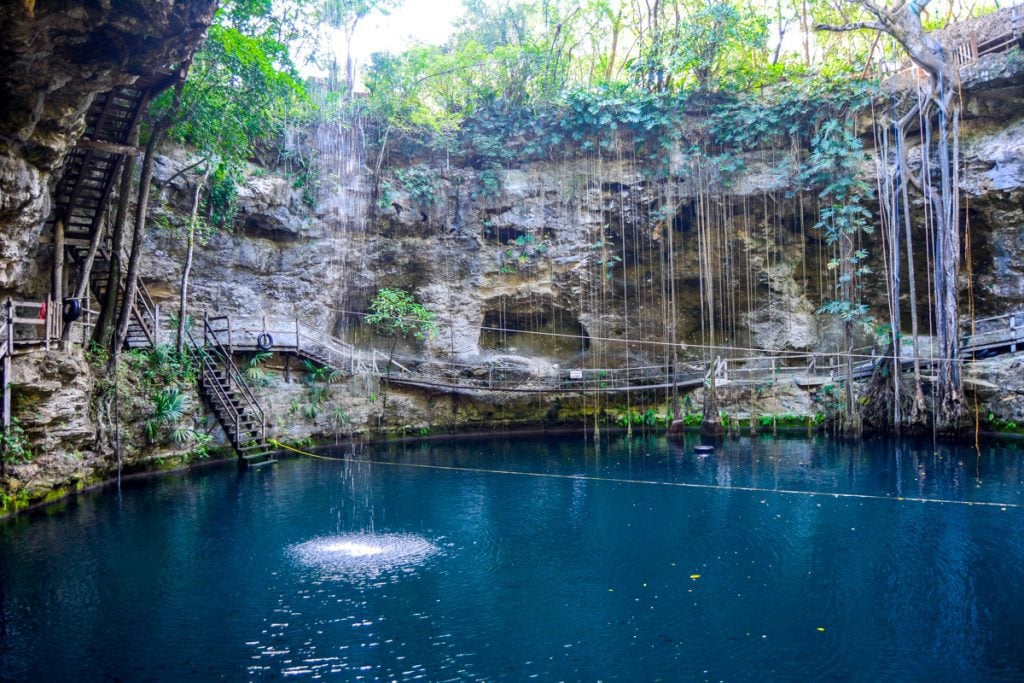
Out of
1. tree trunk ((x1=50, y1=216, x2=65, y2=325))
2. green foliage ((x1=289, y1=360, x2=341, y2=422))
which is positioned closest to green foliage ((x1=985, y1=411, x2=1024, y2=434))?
green foliage ((x1=289, y1=360, x2=341, y2=422))

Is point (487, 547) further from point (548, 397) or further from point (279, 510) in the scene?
point (548, 397)

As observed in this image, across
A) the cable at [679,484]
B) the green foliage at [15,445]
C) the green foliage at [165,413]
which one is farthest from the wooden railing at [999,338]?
the green foliage at [15,445]

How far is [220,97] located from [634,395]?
12428 mm

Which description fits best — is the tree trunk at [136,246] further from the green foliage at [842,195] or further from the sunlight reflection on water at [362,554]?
the green foliage at [842,195]

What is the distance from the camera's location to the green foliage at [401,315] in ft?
53.6

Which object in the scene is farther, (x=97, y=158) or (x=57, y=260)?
(x=97, y=158)

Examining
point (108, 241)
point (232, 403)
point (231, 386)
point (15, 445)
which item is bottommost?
point (15, 445)

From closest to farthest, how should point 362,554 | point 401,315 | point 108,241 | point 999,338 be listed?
1. point 362,554
2. point 108,241
3. point 999,338
4. point 401,315

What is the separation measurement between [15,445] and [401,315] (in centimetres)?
907

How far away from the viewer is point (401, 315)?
16516 mm

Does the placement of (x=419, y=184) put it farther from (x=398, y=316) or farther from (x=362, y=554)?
(x=362, y=554)

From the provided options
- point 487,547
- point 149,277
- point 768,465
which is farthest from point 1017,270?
point 149,277

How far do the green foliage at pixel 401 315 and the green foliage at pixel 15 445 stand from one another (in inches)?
325

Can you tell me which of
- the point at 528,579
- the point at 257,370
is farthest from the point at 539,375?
the point at 528,579
